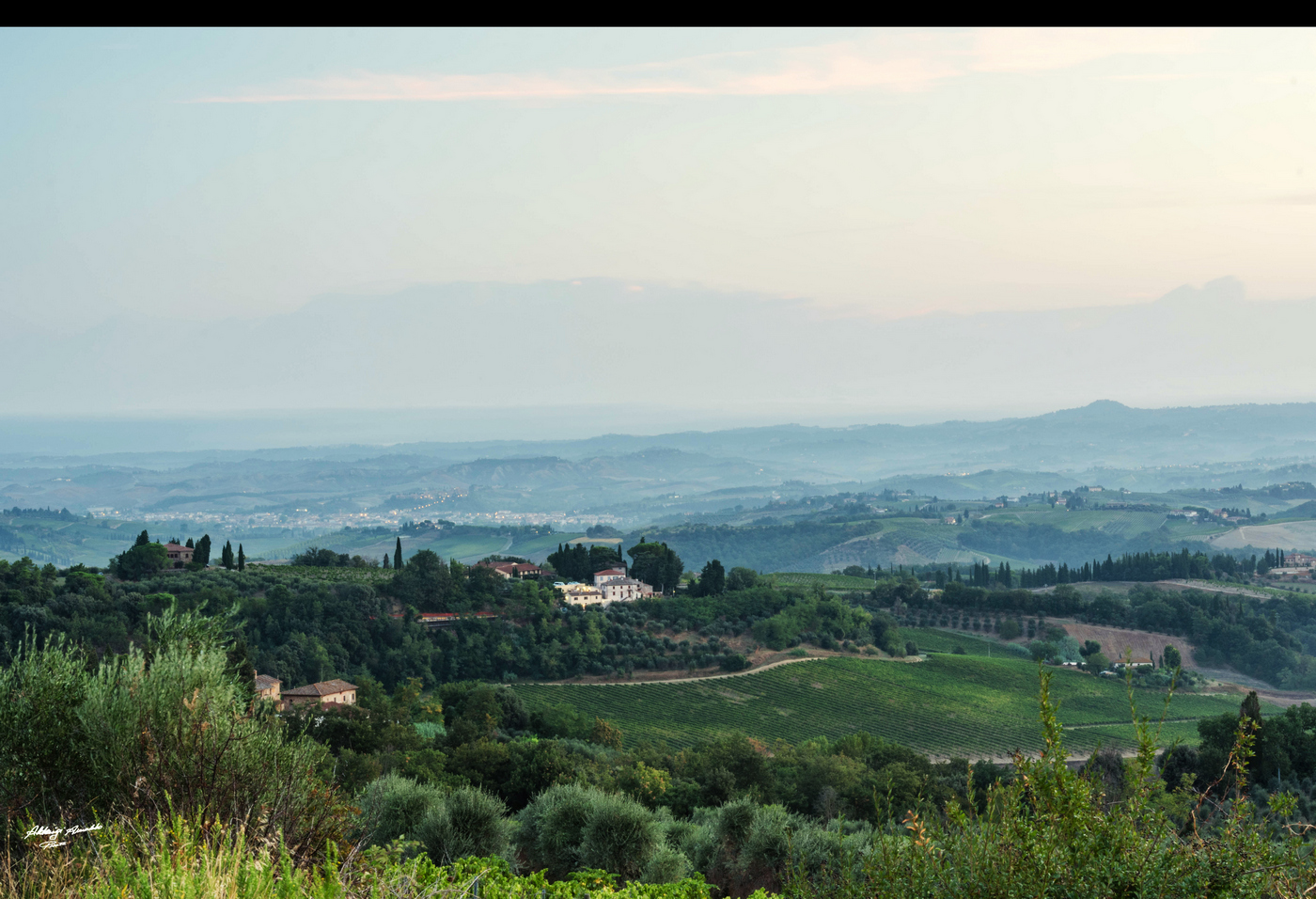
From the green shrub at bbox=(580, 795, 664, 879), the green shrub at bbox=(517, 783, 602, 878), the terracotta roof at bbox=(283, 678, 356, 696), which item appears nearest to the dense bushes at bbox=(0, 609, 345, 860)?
the green shrub at bbox=(580, 795, 664, 879)

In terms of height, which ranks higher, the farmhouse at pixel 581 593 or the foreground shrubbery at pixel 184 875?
the foreground shrubbery at pixel 184 875

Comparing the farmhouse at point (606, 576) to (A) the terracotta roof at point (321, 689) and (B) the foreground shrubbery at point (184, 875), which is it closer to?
(A) the terracotta roof at point (321, 689)

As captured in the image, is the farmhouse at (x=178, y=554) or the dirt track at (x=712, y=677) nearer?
the dirt track at (x=712, y=677)

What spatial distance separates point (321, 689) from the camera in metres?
35.2

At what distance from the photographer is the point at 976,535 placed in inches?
6713

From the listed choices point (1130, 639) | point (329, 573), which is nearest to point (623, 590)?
point (329, 573)

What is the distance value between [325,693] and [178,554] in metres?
24.7

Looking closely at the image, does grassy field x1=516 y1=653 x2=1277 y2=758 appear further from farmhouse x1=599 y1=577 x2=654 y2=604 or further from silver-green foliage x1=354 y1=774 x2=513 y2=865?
silver-green foliage x1=354 y1=774 x2=513 y2=865

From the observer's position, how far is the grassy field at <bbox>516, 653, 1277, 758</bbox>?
134ft

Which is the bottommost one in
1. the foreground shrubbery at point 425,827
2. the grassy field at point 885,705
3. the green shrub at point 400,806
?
the grassy field at point 885,705

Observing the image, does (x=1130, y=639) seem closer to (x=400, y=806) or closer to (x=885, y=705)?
(x=885, y=705)

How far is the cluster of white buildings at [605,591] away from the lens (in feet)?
193

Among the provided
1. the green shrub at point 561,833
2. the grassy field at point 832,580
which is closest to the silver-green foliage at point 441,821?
the green shrub at point 561,833

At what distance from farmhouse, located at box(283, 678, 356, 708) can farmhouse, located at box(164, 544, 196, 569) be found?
1941cm
